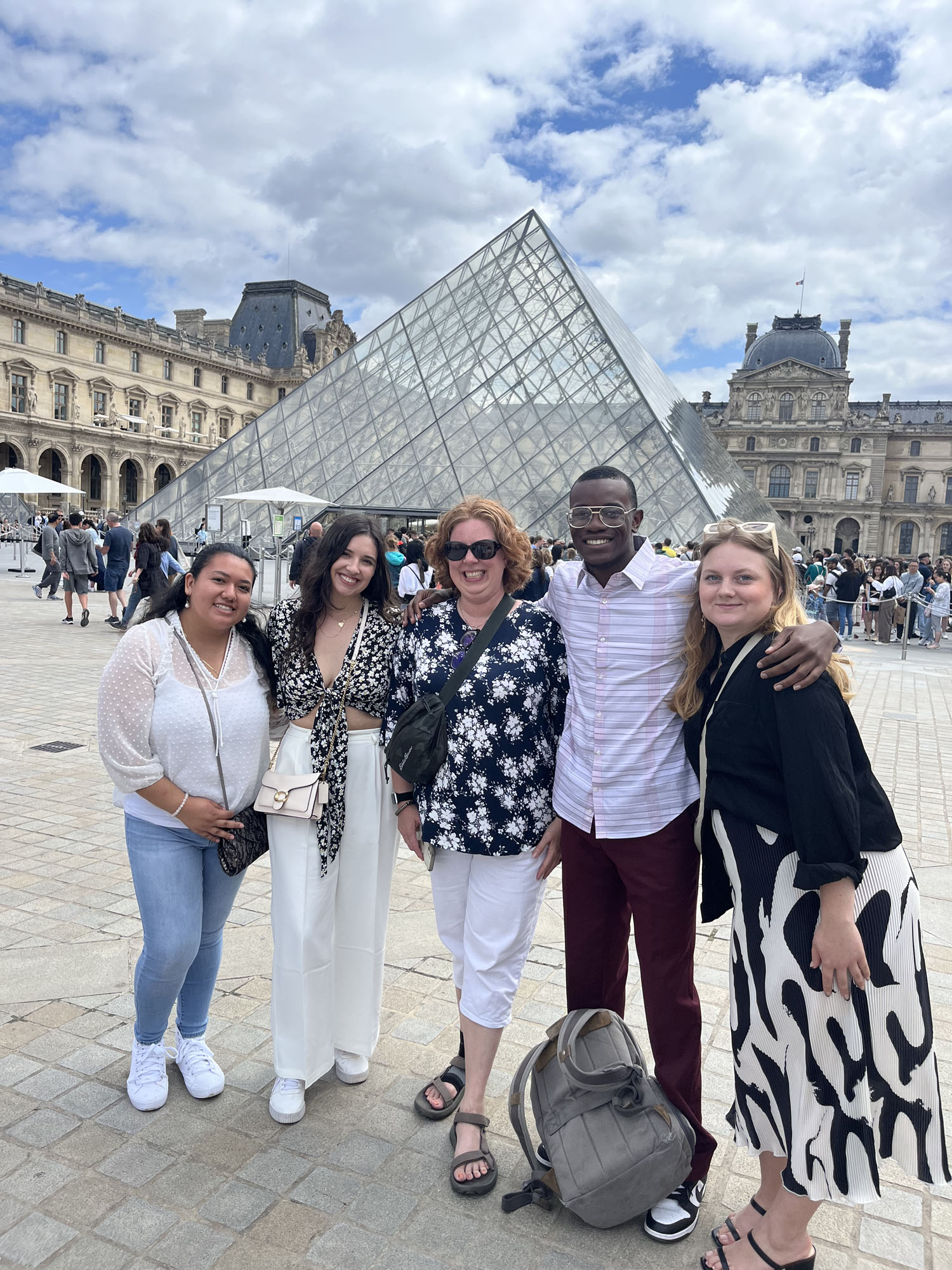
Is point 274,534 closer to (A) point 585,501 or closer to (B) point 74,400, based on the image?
(A) point 585,501

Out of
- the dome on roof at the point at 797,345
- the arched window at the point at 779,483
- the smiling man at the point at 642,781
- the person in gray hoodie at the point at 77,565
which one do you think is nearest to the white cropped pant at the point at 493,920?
the smiling man at the point at 642,781

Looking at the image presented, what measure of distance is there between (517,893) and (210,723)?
2.94ft

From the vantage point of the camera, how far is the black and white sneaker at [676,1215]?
1892 millimetres

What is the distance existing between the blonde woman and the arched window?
6996cm

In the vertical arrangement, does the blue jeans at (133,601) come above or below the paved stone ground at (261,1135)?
above

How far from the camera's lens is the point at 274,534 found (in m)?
18.5

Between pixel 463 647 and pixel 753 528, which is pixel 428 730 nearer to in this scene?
pixel 463 647

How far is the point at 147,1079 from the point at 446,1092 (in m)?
0.80

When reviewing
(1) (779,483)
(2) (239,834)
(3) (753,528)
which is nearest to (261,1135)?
(2) (239,834)

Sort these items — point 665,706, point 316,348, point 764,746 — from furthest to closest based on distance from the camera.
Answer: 1. point 316,348
2. point 665,706
3. point 764,746

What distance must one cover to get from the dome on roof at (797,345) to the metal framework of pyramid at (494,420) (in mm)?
57007

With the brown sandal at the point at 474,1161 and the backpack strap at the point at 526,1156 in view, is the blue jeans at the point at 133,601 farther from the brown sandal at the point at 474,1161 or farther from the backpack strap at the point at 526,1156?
the backpack strap at the point at 526,1156

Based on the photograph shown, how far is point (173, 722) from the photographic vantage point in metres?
2.14

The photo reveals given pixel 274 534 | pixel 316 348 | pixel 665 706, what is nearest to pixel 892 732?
pixel 665 706
